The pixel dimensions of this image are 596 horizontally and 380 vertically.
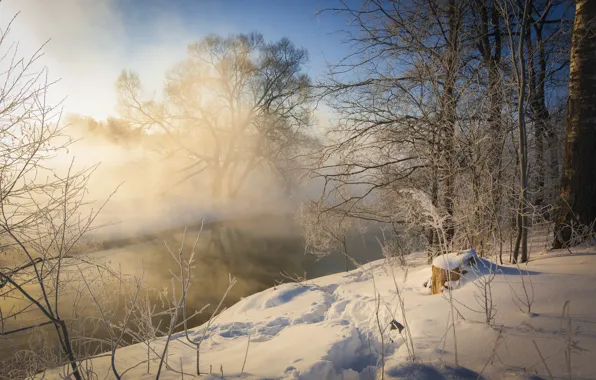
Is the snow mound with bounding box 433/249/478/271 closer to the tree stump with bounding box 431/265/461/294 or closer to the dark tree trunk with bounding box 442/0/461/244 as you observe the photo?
the tree stump with bounding box 431/265/461/294

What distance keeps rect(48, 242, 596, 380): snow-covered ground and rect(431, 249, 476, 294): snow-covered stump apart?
0.10 metres

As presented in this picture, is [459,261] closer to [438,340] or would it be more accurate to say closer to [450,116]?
[438,340]

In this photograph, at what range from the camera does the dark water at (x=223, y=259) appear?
356 inches

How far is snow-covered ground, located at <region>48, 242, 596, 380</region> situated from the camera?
1.79 meters

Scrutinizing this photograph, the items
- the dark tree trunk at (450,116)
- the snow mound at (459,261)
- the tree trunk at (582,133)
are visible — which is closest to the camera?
the snow mound at (459,261)

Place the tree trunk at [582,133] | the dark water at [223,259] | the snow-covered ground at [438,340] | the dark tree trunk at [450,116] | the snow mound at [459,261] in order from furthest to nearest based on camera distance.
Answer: the dark water at [223,259]
the dark tree trunk at [450,116]
the tree trunk at [582,133]
the snow mound at [459,261]
the snow-covered ground at [438,340]

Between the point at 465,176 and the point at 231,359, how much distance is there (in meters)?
4.46

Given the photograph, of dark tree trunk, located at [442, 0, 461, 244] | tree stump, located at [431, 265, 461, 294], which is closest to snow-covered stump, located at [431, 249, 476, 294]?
tree stump, located at [431, 265, 461, 294]

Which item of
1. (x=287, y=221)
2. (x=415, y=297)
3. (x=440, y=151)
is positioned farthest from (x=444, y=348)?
→ (x=287, y=221)

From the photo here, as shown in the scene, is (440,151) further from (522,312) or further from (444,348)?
(444,348)

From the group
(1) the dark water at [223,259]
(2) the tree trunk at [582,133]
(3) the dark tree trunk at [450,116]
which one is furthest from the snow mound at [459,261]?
(1) the dark water at [223,259]

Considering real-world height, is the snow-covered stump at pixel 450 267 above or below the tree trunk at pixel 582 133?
below

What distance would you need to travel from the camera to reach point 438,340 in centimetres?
219

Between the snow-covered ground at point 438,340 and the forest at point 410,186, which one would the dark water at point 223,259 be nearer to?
the forest at point 410,186
